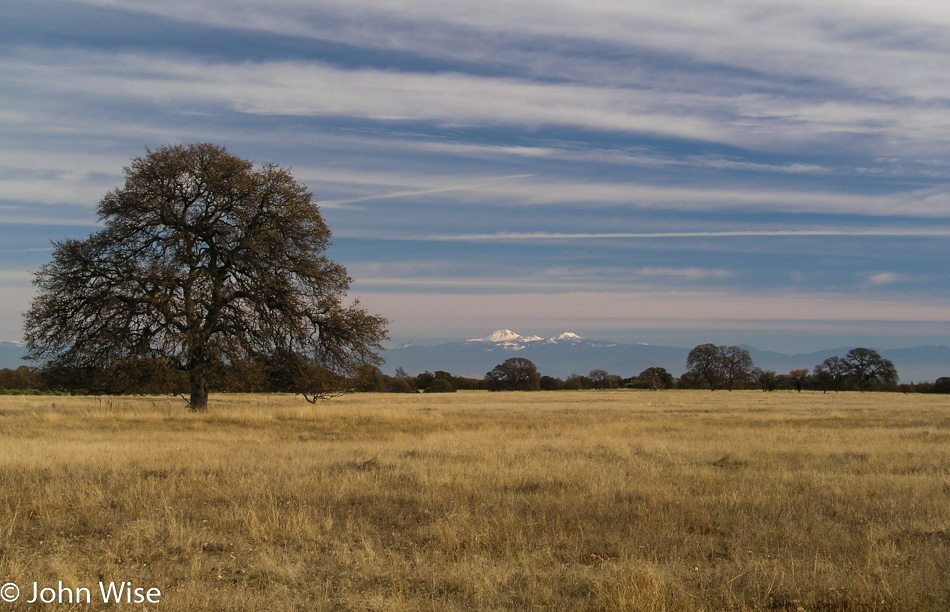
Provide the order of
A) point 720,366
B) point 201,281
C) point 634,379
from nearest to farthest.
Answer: point 201,281
point 634,379
point 720,366

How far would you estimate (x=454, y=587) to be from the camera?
6.27m

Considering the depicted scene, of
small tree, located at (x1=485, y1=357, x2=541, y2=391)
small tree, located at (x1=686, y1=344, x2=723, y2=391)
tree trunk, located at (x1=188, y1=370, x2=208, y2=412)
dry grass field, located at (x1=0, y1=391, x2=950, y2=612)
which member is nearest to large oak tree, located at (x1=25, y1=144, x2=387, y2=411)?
tree trunk, located at (x1=188, y1=370, x2=208, y2=412)

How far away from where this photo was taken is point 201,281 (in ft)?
81.6

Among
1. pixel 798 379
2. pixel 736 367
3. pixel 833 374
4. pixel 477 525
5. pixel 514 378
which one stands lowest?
pixel 514 378

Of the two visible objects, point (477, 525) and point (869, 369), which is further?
point (869, 369)

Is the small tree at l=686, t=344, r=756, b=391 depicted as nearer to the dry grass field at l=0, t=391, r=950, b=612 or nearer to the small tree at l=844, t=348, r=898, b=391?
the small tree at l=844, t=348, r=898, b=391

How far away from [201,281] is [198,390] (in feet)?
15.2

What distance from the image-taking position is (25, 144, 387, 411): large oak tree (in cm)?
2392

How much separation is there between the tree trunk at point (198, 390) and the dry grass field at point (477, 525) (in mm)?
9368

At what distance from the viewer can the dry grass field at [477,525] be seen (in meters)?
6.04

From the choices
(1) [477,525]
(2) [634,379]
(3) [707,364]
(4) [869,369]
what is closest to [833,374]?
(4) [869,369]

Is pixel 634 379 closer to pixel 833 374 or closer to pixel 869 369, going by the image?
pixel 833 374

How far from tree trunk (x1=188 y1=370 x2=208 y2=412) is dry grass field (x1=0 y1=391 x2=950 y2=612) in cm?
937

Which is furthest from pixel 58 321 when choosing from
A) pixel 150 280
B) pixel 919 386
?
pixel 919 386
